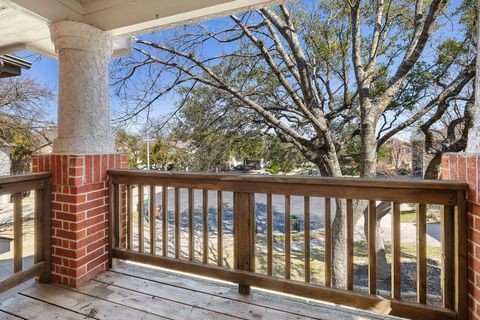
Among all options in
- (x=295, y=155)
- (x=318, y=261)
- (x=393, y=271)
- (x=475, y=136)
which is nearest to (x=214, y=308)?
(x=393, y=271)

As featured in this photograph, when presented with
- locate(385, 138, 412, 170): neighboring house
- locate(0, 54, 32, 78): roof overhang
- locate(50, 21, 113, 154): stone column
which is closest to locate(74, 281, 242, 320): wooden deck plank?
locate(50, 21, 113, 154): stone column

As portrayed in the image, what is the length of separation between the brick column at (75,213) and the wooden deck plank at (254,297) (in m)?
0.34

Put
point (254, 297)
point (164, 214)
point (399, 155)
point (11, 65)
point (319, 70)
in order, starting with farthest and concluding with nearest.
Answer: point (399, 155)
point (319, 70)
point (11, 65)
point (164, 214)
point (254, 297)

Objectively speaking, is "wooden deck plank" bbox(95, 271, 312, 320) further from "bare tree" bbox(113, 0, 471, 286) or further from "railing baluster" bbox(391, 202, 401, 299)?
"bare tree" bbox(113, 0, 471, 286)

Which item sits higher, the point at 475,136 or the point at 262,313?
the point at 475,136

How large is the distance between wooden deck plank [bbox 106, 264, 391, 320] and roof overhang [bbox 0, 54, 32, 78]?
2.87m

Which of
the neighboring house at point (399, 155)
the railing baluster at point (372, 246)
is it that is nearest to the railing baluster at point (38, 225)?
the railing baluster at point (372, 246)

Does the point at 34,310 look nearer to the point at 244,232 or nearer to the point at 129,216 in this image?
the point at 129,216

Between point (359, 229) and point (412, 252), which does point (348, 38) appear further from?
point (359, 229)

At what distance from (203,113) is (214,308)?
6127mm

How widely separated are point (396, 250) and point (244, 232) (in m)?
1.01

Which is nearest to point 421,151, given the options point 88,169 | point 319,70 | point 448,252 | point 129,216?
point 319,70

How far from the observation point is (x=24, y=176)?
195 cm

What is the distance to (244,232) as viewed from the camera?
199 cm
